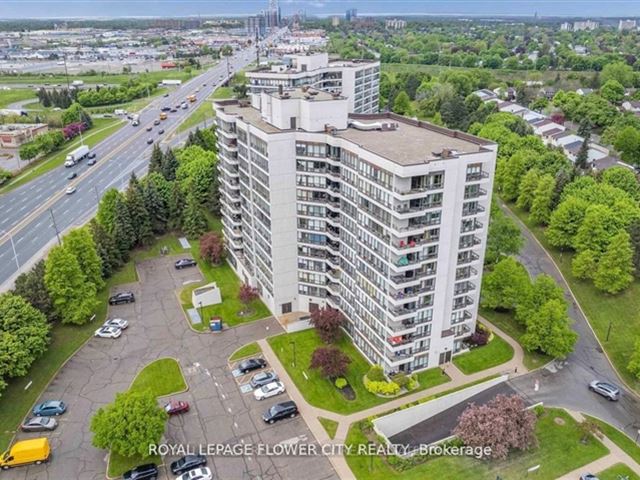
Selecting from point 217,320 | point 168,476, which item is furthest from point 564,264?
point 168,476

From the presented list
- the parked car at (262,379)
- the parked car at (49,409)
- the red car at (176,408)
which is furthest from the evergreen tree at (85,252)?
the parked car at (262,379)

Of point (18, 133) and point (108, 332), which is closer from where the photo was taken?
point (108, 332)

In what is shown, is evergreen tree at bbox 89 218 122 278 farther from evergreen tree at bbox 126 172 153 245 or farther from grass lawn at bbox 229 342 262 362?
grass lawn at bbox 229 342 262 362

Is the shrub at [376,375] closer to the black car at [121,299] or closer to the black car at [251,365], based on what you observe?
the black car at [251,365]

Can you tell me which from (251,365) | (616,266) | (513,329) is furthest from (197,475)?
(616,266)

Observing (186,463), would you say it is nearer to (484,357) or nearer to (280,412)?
(280,412)

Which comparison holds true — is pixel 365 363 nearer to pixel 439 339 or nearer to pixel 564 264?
pixel 439 339

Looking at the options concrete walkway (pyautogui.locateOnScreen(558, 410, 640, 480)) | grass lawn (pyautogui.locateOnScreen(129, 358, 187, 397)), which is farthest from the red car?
concrete walkway (pyautogui.locateOnScreen(558, 410, 640, 480))
